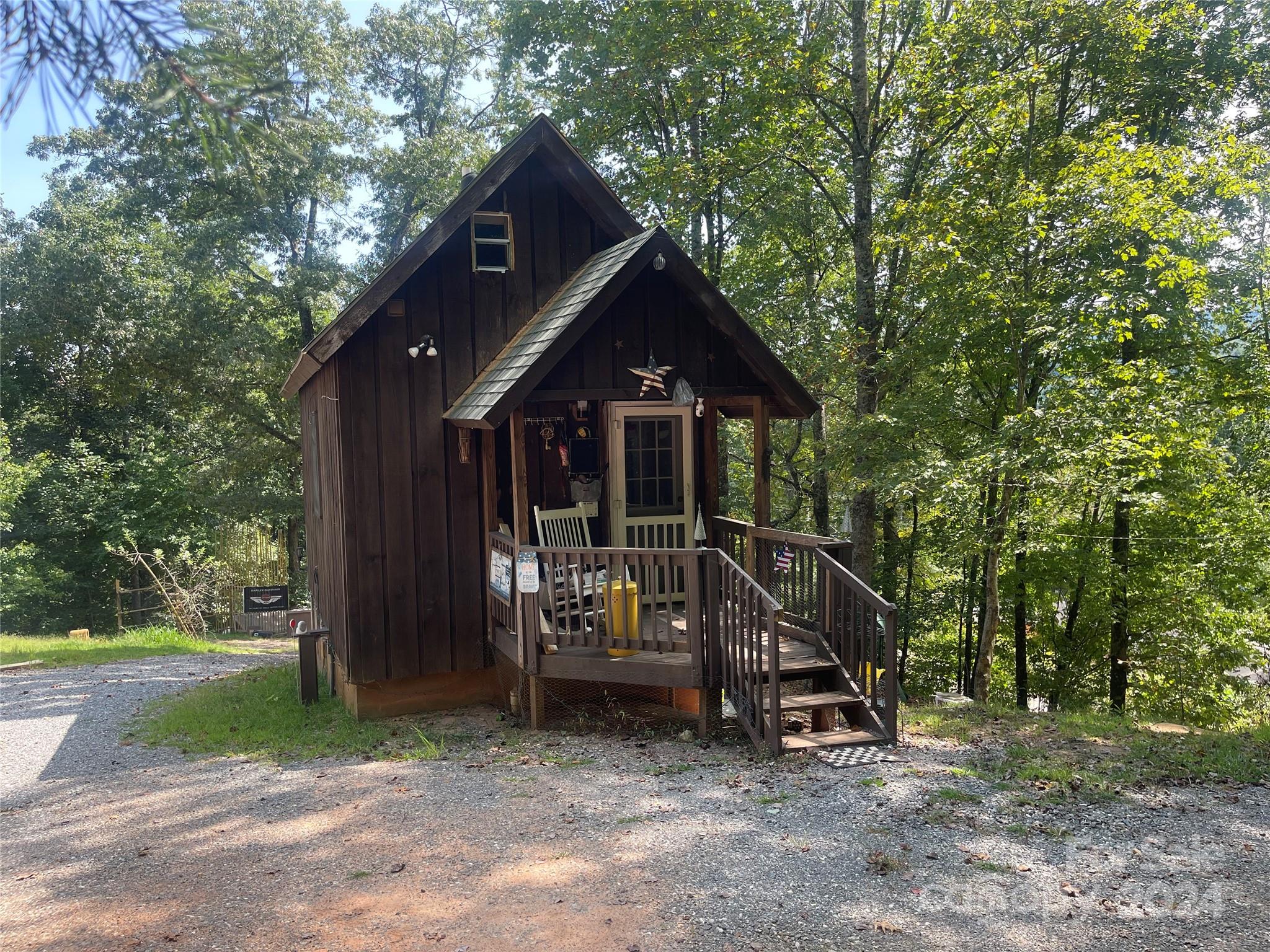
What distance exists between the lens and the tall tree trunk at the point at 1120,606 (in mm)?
15805

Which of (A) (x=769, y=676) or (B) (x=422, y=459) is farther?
(B) (x=422, y=459)

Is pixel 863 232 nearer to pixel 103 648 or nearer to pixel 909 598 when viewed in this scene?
pixel 909 598

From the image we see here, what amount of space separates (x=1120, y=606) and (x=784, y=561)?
10.9 m

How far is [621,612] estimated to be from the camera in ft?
26.5

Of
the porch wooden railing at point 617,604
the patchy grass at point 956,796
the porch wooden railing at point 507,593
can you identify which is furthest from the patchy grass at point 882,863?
the porch wooden railing at point 507,593

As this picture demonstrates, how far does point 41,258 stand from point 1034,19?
2187 cm

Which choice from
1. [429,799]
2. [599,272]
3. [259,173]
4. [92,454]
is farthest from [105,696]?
[92,454]

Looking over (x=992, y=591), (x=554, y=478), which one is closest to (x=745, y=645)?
(x=554, y=478)

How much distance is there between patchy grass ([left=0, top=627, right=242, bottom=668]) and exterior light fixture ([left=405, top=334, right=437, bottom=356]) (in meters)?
8.77

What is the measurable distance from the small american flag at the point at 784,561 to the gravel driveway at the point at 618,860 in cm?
215

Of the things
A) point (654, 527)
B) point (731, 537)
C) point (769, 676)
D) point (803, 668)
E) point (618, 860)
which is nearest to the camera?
point (618, 860)

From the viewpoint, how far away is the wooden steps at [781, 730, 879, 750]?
22.9 feet

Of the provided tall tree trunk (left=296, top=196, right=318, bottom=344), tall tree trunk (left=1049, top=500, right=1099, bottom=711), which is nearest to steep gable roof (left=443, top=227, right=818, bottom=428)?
tall tree trunk (left=1049, top=500, right=1099, bottom=711)

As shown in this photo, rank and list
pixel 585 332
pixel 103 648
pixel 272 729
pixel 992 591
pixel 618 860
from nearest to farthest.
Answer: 1. pixel 618 860
2. pixel 585 332
3. pixel 272 729
4. pixel 992 591
5. pixel 103 648
